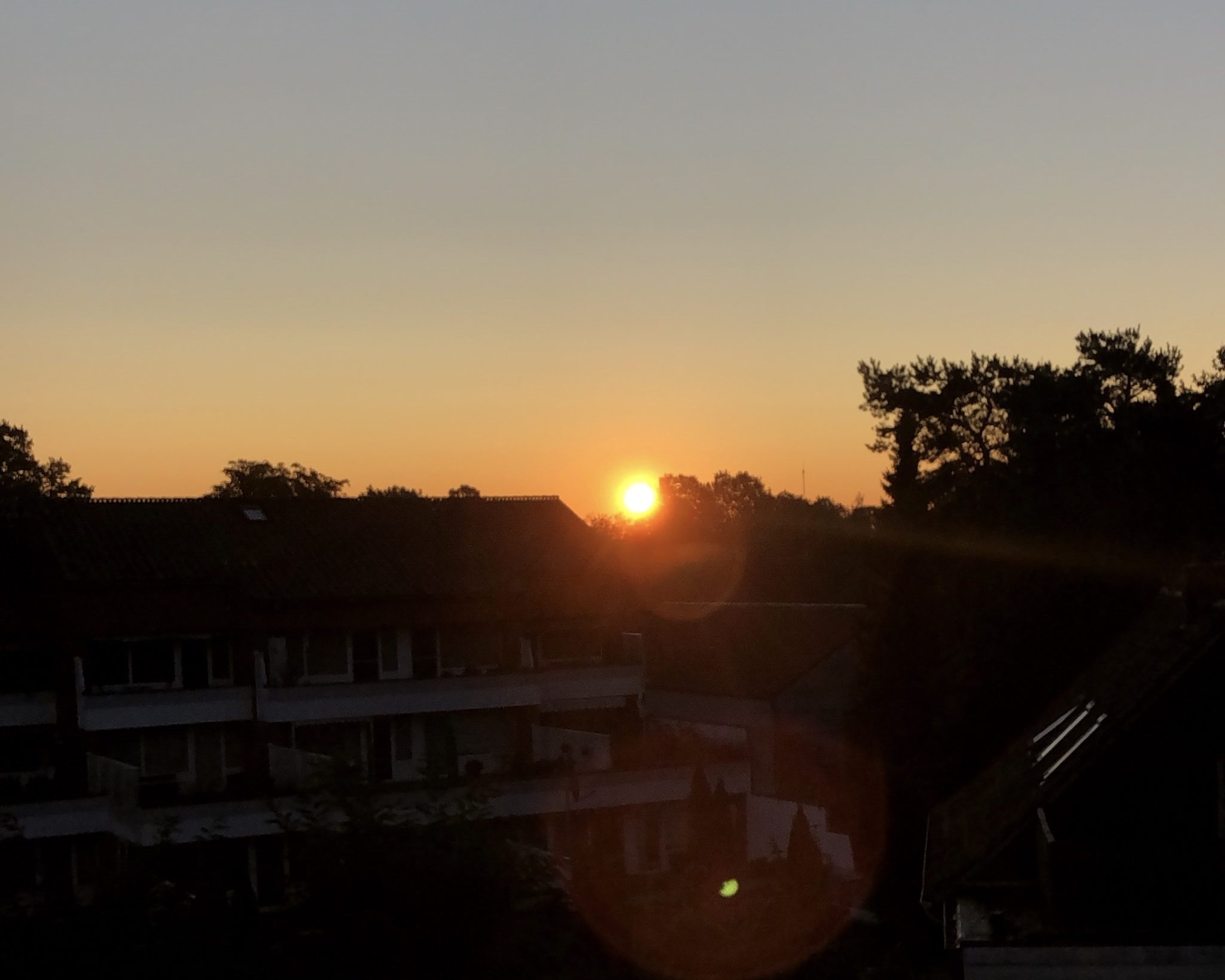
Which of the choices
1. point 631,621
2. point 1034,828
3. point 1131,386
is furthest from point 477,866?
point 1131,386

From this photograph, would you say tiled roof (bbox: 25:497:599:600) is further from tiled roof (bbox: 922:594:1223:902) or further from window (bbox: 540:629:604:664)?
tiled roof (bbox: 922:594:1223:902)

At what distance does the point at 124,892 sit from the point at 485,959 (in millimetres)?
2595

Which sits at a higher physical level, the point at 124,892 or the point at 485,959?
the point at 124,892

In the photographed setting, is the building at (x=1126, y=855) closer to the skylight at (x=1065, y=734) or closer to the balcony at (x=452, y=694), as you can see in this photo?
the skylight at (x=1065, y=734)

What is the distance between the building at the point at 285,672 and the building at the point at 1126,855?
18492 millimetres

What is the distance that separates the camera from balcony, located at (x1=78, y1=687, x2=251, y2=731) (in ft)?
120

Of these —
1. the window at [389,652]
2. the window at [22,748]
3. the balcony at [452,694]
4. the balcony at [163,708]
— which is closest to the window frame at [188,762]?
the balcony at [163,708]

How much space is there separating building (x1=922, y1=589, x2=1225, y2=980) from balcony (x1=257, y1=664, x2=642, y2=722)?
81.6 ft

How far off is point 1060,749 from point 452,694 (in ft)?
80.8

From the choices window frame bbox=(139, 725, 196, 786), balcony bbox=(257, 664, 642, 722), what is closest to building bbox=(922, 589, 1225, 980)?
balcony bbox=(257, 664, 642, 722)

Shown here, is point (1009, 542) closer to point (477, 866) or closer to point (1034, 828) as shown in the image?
point (1034, 828)

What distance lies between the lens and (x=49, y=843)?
1325 inches

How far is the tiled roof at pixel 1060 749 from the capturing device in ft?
53.1

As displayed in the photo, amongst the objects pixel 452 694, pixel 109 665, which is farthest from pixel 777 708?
pixel 109 665
